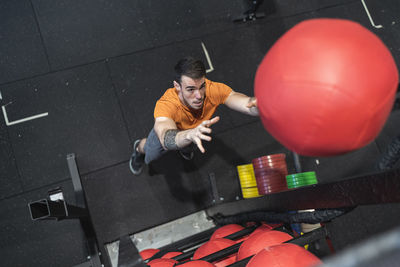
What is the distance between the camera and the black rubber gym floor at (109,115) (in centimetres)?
352

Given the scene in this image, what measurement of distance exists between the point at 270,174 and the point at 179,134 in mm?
1742

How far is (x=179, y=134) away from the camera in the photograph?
2014 millimetres

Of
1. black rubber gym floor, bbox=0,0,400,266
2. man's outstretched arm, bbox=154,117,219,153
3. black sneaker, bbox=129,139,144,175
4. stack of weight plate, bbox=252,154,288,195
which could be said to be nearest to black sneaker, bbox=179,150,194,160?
black rubber gym floor, bbox=0,0,400,266

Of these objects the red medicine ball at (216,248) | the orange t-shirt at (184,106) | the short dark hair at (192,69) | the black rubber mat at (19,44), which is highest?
the black rubber mat at (19,44)

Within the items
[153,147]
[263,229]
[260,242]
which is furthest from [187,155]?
[260,242]

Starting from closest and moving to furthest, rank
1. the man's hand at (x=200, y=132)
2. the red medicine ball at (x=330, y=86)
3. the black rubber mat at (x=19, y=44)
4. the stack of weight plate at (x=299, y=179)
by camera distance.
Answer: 1. the red medicine ball at (x=330, y=86)
2. the man's hand at (x=200, y=132)
3. the stack of weight plate at (x=299, y=179)
4. the black rubber mat at (x=19, y=44)

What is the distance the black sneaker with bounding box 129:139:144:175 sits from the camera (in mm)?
3484

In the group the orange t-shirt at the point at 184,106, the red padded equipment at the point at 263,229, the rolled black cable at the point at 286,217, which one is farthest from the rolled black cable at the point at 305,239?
the orange t-shirt at the point at 184,106

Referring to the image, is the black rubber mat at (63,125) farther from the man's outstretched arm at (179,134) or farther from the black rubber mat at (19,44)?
the man's outstretched arm at (179,134)

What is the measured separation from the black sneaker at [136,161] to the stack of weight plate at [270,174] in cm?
127

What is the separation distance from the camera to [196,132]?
1.71 metres

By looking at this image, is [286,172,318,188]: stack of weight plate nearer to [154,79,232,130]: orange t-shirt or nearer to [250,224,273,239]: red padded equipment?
[250,224,273,239]: red padded equipment

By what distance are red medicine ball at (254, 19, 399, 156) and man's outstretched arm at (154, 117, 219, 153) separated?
1.78ft

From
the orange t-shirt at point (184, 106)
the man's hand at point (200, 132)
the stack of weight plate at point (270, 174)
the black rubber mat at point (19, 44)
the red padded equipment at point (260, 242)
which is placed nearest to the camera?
the man's hand at point (200, 132)
